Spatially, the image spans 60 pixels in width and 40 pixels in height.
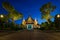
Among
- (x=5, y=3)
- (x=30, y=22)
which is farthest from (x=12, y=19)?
(x=30, y=22)

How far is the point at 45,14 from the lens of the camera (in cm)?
6053

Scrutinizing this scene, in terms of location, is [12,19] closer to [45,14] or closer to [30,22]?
[45,14]

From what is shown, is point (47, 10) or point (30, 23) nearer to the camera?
point (47, 10)

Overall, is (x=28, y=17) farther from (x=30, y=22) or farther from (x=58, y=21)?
(x=58, y=21)

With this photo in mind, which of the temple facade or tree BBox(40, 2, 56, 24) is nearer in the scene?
tree BBox(40, 2, 56, 24)

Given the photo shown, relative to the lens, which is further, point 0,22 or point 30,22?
point 30,22

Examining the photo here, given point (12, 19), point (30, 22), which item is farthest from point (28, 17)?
point (12, 19)

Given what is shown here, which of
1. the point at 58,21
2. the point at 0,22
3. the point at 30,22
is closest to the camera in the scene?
the point at 0,22

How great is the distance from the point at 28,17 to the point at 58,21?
5612cm

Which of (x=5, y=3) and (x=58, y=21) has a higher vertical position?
(x=5, y=3)

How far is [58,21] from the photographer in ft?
207

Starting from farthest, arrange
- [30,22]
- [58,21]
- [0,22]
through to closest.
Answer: [30,22]
[58,21]
[0,22]

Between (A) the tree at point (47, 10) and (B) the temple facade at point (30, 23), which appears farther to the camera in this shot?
(B) the temple facade at point (30, 23)

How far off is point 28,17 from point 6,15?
56.1 m
